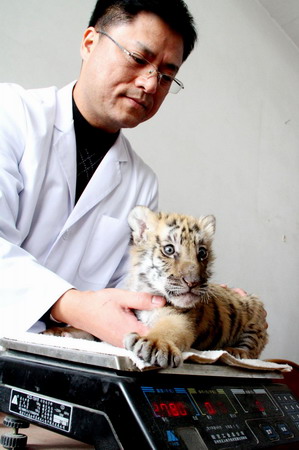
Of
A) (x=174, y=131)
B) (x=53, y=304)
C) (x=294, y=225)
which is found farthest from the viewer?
(x=294, y=225)

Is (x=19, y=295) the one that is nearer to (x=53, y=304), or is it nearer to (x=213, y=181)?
(x=53, y=304)

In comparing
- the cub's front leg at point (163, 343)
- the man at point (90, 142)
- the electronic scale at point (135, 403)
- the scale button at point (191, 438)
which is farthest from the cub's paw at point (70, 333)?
the scale button at point (191, 438)

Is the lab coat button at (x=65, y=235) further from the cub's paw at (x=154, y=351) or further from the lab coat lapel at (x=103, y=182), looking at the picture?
the cub's paw at (x=154, y=351)

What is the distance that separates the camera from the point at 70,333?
1076mm

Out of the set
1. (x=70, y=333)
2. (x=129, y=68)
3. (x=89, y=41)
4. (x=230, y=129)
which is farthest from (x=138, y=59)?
(x=230, y=129)

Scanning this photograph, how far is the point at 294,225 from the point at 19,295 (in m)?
3.12

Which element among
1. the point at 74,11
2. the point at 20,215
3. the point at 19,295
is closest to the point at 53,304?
the point at 19,295

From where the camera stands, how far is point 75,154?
137 cm

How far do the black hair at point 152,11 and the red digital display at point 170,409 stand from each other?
1087 millimetres

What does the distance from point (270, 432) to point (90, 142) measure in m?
1.11

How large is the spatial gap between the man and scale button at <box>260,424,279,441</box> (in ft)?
1.74

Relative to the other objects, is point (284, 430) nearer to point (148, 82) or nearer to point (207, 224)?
point (207, 224)

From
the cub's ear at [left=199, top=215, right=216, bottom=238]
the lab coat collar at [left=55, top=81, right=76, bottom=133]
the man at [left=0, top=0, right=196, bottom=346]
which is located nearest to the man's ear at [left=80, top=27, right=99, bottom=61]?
the man at [left=0, top=0, right=196, bottom=346]

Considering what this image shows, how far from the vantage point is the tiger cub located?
0.94 m
